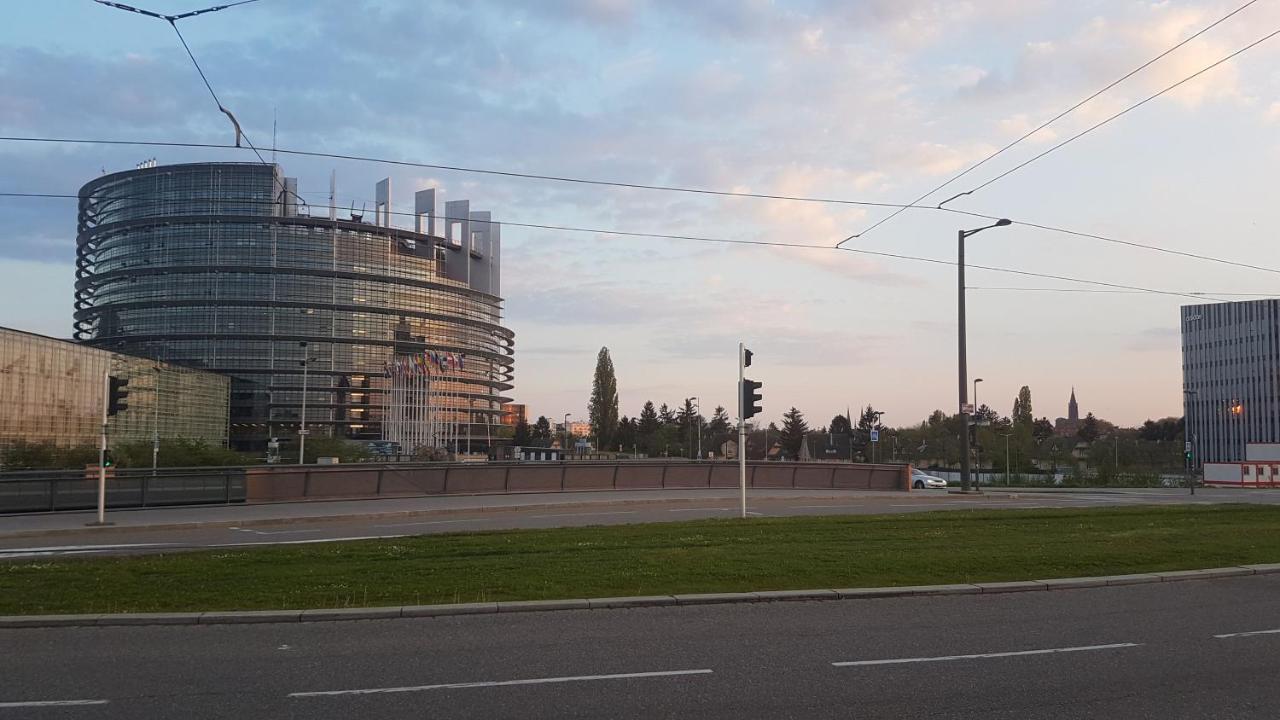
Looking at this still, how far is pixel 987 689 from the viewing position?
751cm

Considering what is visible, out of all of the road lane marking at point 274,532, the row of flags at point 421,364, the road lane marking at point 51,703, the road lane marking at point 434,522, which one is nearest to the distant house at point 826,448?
the row of flags at point 421,364

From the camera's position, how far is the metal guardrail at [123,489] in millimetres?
25297

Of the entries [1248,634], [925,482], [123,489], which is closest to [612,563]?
[1248,634]

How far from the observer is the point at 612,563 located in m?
14.3

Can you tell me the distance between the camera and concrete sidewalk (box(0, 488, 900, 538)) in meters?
22.3

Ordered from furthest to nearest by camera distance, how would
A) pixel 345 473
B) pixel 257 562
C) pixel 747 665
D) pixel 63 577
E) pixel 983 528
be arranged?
pixel 345 473, pixel 983 528, pixel 257 562, pixel 63 577, pixel 747 665

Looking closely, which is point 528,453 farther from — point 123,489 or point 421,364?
point 123,489

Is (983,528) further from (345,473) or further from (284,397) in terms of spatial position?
(284,397)

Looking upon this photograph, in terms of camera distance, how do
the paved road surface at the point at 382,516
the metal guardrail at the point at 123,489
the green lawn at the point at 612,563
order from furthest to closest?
the metal guardrail at the point at 123,489 → the paved road surface at the point at 382,516 → the green lawn at the point at 612,563

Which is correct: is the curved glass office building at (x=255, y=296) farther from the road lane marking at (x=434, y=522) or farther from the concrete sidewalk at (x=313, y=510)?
the road lane marking at (x=434, y=522)

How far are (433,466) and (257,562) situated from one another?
18045 millimetres

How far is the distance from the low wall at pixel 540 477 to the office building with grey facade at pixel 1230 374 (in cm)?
11798

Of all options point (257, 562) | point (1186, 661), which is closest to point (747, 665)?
point (1186, 661)

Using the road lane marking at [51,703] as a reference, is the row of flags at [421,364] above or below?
above
